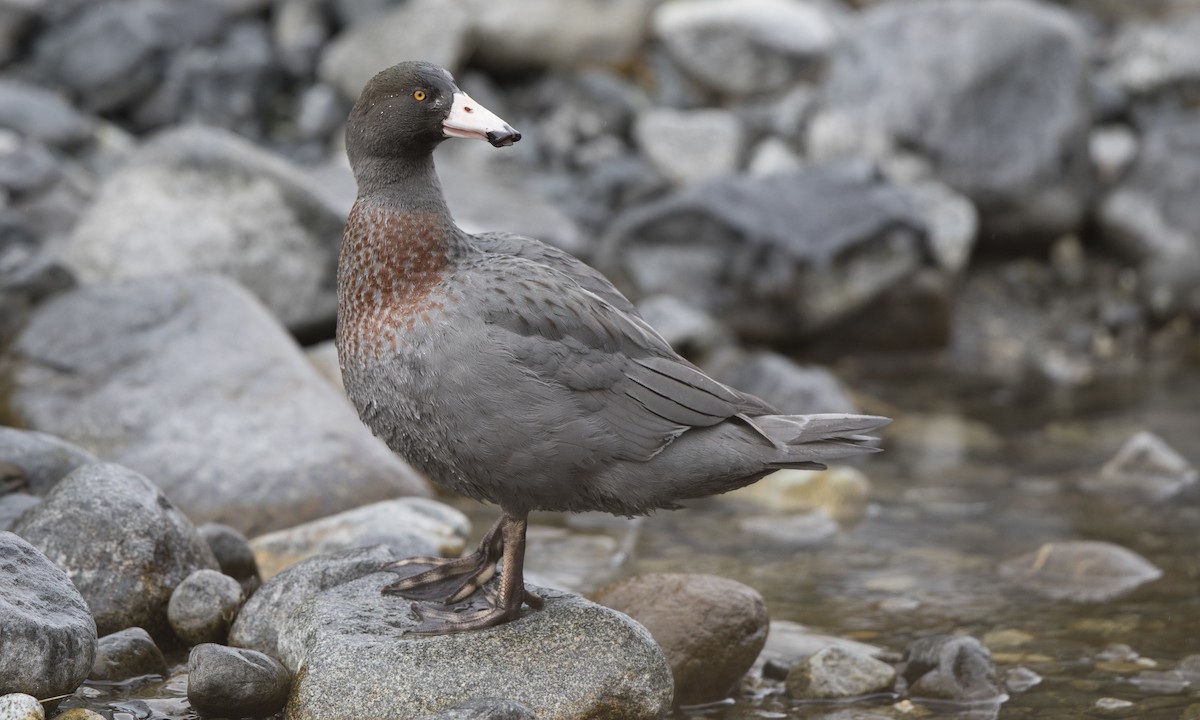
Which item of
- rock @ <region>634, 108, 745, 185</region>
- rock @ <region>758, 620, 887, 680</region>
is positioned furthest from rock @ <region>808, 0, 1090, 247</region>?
rock @ <region>758, 620, 887, 680</region>

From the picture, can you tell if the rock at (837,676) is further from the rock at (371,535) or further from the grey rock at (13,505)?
the grey rock at (13,505)

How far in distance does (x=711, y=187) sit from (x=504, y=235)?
754 centimetres

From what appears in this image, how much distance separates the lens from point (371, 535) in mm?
6547

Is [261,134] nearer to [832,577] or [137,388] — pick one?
[137,388]

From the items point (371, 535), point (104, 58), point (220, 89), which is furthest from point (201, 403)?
point (220, 89)

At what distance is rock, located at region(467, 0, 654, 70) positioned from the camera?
1514 cm

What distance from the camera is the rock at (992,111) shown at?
45.1ft

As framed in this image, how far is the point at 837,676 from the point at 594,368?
6.25 ft

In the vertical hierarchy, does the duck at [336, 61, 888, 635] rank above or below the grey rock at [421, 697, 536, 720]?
above

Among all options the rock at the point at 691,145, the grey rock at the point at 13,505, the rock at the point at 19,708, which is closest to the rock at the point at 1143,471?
the rock at the point at 691,145

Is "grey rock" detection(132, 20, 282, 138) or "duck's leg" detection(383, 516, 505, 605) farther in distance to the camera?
"grey rock" detection(132, 20, 282, 138)

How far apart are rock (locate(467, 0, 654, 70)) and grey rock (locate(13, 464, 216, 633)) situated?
10.3m

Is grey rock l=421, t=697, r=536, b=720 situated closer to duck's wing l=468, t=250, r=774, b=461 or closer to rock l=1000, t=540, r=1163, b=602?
duck's wing l=468, t=250, r=774, b=461

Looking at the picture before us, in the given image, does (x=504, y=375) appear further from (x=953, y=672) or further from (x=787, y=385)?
(x=787, y=385)
